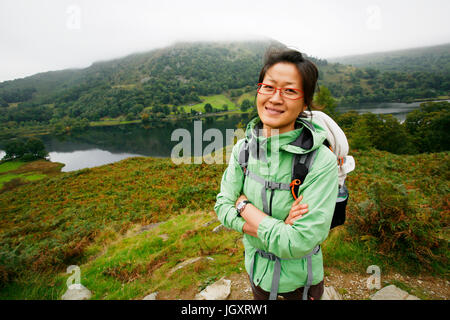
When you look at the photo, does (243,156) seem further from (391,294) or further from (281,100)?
(391,294)

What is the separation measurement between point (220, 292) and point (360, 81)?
146547 millimetres

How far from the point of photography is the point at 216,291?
3146 millimetres

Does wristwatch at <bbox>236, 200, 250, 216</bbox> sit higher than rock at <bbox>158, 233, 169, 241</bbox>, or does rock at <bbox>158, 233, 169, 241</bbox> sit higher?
wristwatch at <bbox>236, 200, 250, 216</bbox>

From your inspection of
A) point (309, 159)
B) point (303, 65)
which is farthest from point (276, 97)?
point (309, 159)

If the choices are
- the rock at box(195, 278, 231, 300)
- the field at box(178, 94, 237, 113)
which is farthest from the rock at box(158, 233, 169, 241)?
the field at box(178, 94, 237, 113)

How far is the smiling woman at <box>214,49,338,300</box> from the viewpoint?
1332mm

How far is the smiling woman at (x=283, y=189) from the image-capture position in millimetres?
1332

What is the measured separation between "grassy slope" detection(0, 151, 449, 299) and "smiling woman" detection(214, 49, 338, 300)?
7.37 feet

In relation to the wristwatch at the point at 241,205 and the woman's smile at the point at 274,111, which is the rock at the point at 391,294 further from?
the woman's smile at the point at 274,111

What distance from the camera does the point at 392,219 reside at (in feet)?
11.7

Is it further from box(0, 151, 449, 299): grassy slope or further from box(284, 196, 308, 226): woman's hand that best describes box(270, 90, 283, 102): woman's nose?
box(0, 151, 449, 299): grassy slope

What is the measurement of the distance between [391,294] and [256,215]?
2.66m

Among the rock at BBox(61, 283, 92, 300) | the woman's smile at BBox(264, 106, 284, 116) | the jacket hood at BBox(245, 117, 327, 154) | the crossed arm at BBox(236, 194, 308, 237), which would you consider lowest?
the rock at BBox(61, 283, 92, 300)

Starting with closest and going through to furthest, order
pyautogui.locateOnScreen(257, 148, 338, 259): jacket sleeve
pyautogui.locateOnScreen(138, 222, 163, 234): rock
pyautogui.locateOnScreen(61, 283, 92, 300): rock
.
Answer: pyautogui.locateOnScreen(257, 148, 338, 259): jacket sleeve
pyautogui.locateOnScreen(61, 283, 92, 300): rock
pyautogui.locateOnScreen(138, 222, 163, 234): rock
